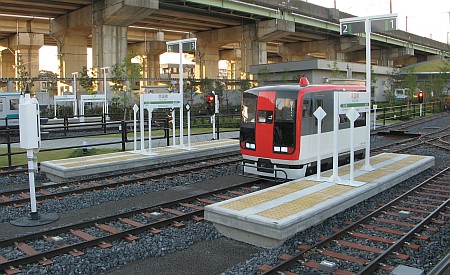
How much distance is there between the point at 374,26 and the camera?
39.9 feet

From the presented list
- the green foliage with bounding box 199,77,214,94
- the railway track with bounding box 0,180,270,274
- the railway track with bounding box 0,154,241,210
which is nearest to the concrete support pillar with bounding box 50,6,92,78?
the green foliage with bounding box 199,77,214,94

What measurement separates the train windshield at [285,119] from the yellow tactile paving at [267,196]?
115cm

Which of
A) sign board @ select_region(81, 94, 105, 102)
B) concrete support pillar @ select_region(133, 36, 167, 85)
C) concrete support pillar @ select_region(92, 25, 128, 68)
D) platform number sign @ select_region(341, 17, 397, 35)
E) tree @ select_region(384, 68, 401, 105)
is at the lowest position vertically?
sign board @ select_region(81, 94, 105, 102)

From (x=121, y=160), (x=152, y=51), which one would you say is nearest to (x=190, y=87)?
(x=121, y=160)

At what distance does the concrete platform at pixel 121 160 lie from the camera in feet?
43.5

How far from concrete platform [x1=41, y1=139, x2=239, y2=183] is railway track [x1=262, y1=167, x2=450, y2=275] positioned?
26.1ft

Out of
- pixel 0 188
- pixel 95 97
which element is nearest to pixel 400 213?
pixel 0 188

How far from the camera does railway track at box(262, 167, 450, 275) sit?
21.6ft

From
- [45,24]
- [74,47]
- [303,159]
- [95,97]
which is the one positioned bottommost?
[303,159]

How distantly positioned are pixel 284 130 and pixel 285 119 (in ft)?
0.88

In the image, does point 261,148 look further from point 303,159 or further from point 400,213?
point 400,213

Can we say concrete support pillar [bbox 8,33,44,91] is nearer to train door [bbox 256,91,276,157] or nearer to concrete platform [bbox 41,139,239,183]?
concrete platform [bbox 41,139,239,183]

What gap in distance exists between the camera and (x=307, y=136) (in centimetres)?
1155

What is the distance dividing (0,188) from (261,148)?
270 inches
